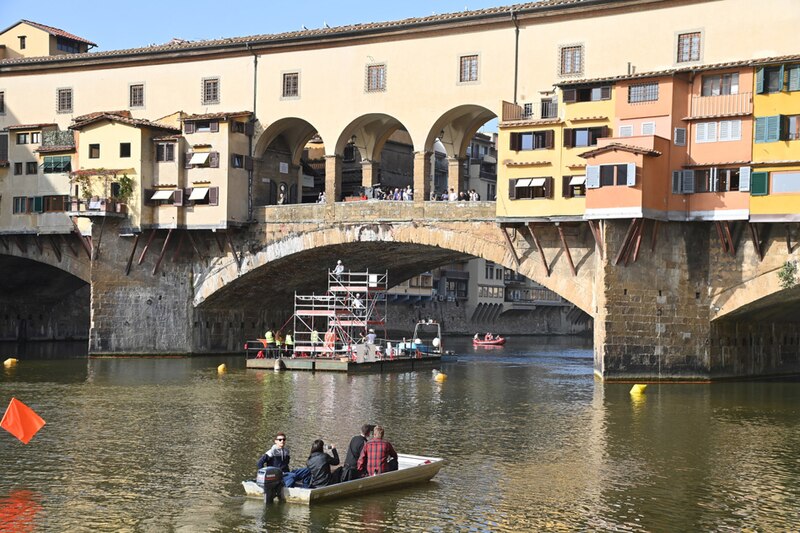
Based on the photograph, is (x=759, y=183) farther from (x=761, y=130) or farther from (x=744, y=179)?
(x=761, y=130)

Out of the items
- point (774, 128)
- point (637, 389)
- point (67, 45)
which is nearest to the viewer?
point (637, 389)

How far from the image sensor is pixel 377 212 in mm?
56812

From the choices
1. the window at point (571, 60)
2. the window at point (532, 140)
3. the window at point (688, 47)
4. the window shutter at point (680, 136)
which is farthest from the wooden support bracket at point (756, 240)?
the window at point (571, 60)

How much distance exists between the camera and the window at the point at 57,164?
214 ft

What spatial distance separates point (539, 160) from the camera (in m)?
51.2

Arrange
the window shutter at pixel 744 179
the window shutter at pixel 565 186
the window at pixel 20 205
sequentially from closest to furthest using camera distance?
the window shutter at pixel 744 179 < the window shutter at pixel 565 186 < the window at pixel 20 205

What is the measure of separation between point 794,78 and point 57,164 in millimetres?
41184

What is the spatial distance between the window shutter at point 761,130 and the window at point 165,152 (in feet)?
101

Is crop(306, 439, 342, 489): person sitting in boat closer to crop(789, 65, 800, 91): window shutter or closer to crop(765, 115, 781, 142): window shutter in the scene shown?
crop(765, 115, 781, 142): window shutter

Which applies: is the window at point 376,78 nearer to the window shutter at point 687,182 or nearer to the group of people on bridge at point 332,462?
the window shutter at point 687,182

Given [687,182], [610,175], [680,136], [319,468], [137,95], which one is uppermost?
[137,95]

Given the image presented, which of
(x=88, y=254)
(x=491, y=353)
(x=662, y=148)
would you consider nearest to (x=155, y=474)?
(x=662, y=148)

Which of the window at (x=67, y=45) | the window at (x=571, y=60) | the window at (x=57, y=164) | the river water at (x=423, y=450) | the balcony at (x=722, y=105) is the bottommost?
the river water at (x=423, y=450)

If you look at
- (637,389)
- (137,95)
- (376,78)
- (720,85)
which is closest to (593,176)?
(720,85)
